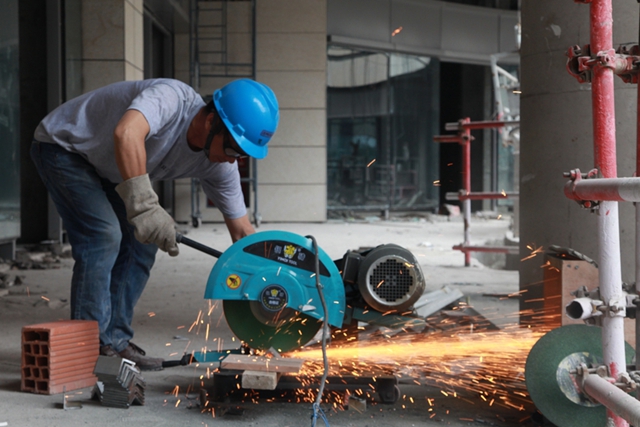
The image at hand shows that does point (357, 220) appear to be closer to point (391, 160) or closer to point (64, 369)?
point (391, 160)

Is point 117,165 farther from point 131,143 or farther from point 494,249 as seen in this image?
point 494,249

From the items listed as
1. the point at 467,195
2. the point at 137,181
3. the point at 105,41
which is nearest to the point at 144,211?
the point at 137,181

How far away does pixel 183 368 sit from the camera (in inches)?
120

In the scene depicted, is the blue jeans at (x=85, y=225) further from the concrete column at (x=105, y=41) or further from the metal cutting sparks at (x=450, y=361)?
the concrete column at (x=105, y=41)

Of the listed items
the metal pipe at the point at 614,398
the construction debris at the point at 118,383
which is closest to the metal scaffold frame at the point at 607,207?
the metal pipe at the point at 614,398

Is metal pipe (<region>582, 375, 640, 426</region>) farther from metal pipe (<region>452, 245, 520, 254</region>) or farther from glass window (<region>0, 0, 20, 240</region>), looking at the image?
glass window (<region>0, 0, 20, 240</region>)

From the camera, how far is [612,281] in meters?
1.88

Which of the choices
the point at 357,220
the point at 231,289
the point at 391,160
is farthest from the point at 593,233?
the point at 391,160

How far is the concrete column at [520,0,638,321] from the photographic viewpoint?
3.19 meters

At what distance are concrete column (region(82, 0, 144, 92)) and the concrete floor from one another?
1957 mm

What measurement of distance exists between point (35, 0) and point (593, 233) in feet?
20.3

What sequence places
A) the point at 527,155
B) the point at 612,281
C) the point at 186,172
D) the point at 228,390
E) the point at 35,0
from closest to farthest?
the point at 612,281 → the point at 228,390 → the point at 186,172 → the point at 527,155 → the point at 35,0

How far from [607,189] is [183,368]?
202cm

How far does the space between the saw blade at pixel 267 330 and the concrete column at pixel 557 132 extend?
1506 mm
